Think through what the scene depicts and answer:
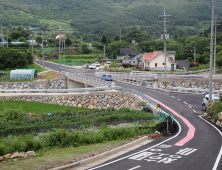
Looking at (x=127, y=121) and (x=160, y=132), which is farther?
(x=127, y=121)

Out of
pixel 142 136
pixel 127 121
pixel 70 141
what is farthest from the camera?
pixel 127 121

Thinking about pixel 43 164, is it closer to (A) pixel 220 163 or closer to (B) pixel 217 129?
(A) pixel 220 163

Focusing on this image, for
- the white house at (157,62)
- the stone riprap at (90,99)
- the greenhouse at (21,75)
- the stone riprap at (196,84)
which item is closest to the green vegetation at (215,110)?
the stone riprap at (90,99)

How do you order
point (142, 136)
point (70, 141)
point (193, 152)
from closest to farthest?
point (193, 152), point (70, 141), point (142, 136)

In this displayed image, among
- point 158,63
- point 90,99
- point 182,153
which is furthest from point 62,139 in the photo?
point 158,63

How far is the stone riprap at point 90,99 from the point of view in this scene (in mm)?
39062

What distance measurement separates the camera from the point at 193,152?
14.2 m

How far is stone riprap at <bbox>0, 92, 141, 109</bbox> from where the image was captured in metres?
39.1

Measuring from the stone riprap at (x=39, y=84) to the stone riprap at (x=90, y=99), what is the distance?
1767cm

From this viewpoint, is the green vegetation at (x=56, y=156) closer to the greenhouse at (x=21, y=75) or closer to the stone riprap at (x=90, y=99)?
the stone riprap at (x=90, y=99)

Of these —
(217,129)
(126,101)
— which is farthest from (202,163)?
(126,101)

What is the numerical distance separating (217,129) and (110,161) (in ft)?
41.0

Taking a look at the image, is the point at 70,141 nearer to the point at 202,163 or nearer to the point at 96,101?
the point at 202,163

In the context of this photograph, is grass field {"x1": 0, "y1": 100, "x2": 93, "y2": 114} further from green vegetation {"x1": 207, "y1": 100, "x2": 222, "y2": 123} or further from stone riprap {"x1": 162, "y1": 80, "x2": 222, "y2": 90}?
stone riprap {"x1": 162, "y1": 80, "x2": 222, "y2": 90}
